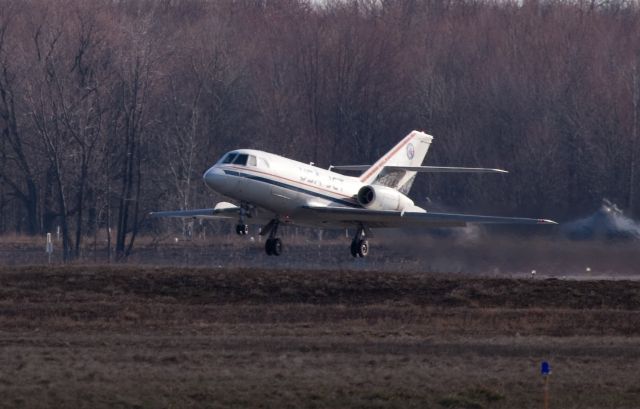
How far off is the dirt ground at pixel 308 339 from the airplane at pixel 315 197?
273cm

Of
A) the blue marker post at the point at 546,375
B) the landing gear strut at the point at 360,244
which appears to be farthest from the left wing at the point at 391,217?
the blue marker post at the point at 546,375

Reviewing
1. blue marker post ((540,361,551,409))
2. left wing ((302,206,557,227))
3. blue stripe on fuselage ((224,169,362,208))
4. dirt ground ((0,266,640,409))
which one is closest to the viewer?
blue marker post ((540,361,551,409))

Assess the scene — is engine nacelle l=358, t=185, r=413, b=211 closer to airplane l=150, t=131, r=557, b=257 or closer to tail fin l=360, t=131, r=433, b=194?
airplane l=150, t=131, r=557, b=257

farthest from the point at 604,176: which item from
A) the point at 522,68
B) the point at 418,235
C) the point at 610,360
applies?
the point at 610,360

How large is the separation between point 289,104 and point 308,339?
167 ft

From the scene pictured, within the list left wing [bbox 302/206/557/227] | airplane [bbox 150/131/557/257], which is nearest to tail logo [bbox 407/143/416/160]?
airplane [bbox 150/131/557/257]

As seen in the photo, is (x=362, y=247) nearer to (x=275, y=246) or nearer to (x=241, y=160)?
(x=275, y=246)

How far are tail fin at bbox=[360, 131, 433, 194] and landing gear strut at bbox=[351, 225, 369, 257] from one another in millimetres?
1828

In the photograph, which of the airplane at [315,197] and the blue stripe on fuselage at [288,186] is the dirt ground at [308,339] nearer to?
the airplane at [315,197]

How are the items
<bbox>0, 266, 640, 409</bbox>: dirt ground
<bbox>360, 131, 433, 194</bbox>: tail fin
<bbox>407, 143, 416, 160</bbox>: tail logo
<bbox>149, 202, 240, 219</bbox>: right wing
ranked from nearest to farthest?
<bbox>0, 266, 640, 409</bbox>: dirt ground
<bbox>149, 202, 240, 219</bbox>: right wing
<bbox>360, 131, 433, 194</bbox>: tail fin
<bbox>407, 143, 416, 160</bbox>: tail logo

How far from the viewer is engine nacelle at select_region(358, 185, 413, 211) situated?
38.3 metres

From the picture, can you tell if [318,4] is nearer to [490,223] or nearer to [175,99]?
[175,99]

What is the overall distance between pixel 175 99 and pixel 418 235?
30133 millimetres

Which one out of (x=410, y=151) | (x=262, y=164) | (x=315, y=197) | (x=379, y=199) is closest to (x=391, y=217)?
(x=379, y=199)
